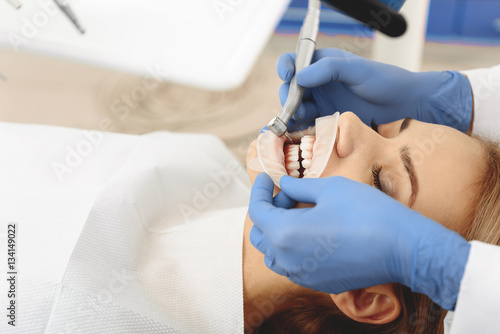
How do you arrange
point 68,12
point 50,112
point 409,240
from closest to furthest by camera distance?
point 409,240 < point 68,12 < point 50,112

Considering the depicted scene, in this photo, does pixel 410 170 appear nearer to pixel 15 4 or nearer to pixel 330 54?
pixel 330 54

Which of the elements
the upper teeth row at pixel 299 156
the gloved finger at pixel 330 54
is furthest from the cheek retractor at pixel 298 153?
the gloved finger at pixel 330 54

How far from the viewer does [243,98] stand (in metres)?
2.75

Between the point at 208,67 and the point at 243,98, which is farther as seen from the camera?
the point at 243,98

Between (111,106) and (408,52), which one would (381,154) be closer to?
(408,52)

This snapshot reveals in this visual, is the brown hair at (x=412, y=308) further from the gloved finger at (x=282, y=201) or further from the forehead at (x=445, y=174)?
the gloved finger at (x=282, y=201)

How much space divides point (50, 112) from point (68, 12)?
103 cm

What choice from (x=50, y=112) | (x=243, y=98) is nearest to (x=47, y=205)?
(x=50, y=112)

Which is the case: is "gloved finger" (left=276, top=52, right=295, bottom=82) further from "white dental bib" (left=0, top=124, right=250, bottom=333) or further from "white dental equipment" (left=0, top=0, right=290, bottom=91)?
"white dental bib" (left=0, top=124, right=250, bottom=333)

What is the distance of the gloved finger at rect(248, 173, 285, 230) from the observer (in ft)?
2.75

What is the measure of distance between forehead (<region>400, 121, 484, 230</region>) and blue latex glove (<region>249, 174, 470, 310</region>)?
0.53 feet

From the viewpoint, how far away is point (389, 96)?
1.32 m

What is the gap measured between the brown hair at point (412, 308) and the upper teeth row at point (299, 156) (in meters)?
0.30

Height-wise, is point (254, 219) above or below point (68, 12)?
below
